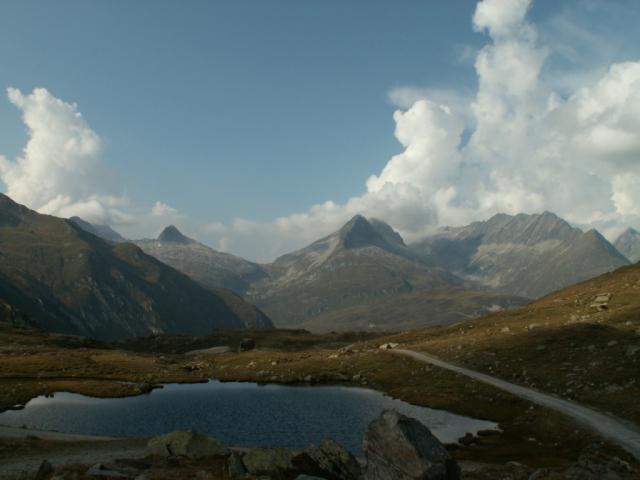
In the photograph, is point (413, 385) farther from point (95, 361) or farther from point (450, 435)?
point (95, 361)

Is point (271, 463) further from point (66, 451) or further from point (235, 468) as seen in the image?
point (66, 451)

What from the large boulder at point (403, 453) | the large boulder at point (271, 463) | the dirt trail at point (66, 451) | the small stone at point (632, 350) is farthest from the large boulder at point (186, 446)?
the small stone at point (632, 350)

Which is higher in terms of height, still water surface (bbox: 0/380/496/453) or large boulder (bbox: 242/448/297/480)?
large boulder (bbox: 242/448/297/480)

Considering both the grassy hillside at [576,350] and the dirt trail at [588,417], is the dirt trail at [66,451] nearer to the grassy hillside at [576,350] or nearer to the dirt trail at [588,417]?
the dirt trail at [588,417]

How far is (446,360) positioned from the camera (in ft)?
336

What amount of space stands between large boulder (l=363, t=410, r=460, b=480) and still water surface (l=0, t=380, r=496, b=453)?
99.1 ft

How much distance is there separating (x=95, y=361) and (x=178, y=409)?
5899 cm

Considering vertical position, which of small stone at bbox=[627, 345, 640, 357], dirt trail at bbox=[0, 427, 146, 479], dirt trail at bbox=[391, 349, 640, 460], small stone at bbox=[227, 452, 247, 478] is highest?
small stone at bbox=[627, 345, 640, 357]

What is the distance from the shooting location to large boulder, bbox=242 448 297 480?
32.7 metres

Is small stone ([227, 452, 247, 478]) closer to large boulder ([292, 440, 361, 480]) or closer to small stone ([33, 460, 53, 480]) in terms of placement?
large boulder ([292, 440, 361, 480])

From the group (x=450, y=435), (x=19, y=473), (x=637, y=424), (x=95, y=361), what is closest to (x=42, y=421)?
(x=19, y=473)

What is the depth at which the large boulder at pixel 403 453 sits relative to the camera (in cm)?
2473

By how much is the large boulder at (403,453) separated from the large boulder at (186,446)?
22.6 m

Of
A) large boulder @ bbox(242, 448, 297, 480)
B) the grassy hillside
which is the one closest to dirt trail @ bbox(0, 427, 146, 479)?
large boulder @ bbox(242, 448, 297, 480)
